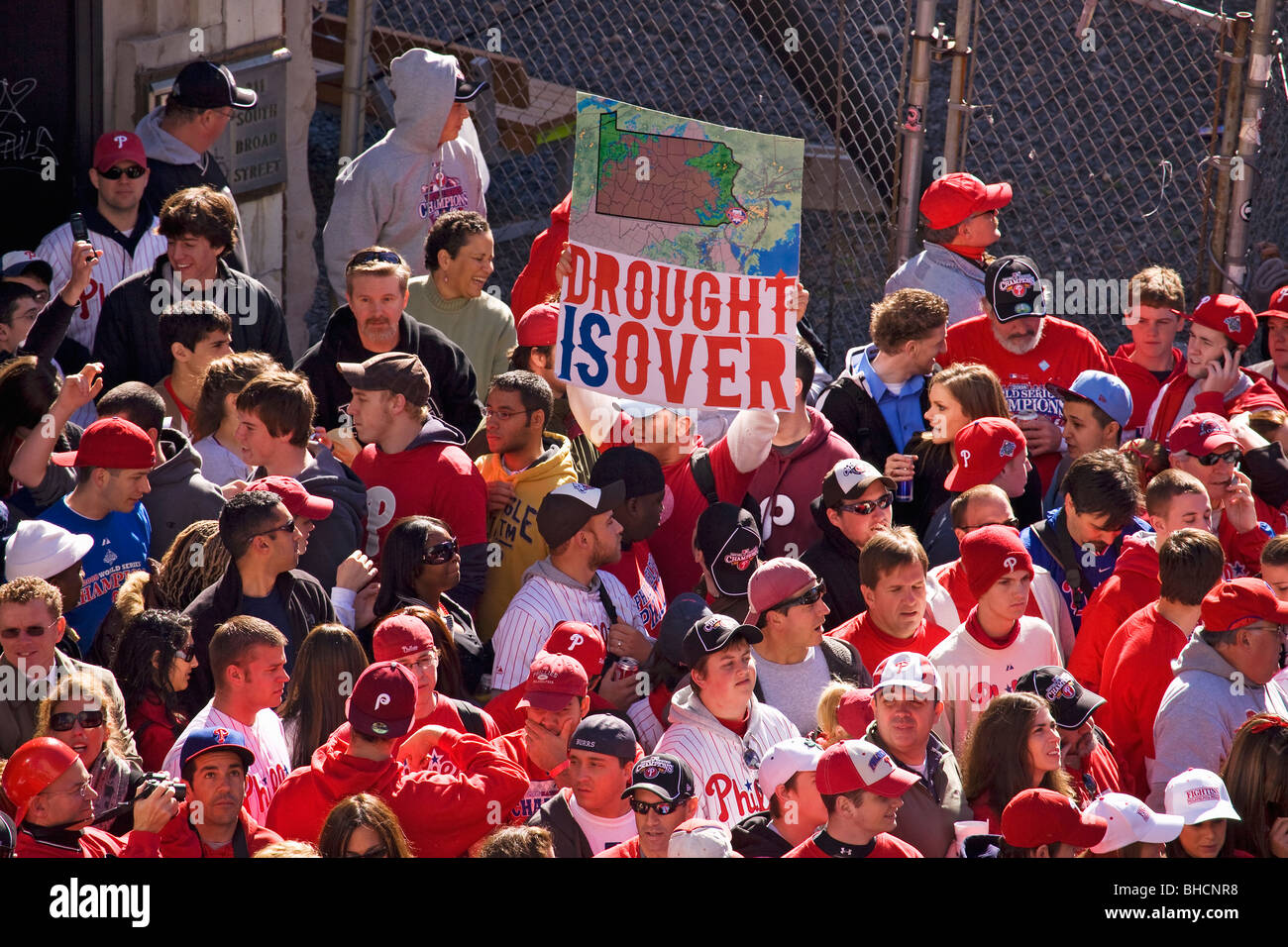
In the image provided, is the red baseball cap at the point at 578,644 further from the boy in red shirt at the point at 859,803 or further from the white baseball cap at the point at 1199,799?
the white baseball cap at the point at 1199,799

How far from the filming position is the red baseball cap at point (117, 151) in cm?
770

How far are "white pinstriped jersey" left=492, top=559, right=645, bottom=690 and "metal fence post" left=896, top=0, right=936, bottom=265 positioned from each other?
3543mm

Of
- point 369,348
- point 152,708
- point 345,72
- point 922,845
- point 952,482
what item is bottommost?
point 922,845

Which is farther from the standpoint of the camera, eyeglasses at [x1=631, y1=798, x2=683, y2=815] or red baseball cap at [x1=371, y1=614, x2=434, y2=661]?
red baseball cap at [x1=371, y1=614, x2=434, y2=661]

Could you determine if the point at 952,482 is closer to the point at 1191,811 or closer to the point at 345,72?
the point at 1191,811

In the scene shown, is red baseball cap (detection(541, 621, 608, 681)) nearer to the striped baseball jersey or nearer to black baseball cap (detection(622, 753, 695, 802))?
black baseball cap (detection(622, 753, 695, 802))

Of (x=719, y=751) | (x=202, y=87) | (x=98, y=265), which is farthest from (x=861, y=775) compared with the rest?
(x=202, y=87)

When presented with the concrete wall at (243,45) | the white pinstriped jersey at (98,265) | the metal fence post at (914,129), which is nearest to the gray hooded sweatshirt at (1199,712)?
the metal fence post at (914,129)

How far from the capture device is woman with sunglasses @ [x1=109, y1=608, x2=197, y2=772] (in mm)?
5176

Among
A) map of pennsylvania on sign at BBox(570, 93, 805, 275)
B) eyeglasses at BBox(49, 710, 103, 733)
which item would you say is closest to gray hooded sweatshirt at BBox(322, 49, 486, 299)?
map of pennsylvania on sign at BBox(570, 93, 805, 275)

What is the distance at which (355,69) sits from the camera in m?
9.26

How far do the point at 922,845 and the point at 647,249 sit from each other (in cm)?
232

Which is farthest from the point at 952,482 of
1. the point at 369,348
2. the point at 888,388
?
the point at 369,348

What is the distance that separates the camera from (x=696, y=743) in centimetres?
536
